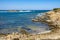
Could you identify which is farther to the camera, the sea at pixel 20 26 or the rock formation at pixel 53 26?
the sea at pixel 20 26

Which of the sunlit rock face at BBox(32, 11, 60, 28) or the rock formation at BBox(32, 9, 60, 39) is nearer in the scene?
the rock formation at BBox(32, 9, 60, 39)

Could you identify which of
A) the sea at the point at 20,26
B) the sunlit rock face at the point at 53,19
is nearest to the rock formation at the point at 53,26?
the sunlit rock face at the point at 53,19

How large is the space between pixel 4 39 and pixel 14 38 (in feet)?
2.94

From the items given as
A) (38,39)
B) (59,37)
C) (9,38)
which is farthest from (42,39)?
(9,38)

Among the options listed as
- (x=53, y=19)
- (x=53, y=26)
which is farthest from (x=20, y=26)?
(x=53, y=19)

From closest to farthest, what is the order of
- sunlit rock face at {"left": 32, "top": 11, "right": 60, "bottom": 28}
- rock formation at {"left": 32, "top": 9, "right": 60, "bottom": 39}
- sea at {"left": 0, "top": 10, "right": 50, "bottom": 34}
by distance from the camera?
rock formation at {"left": 32, "top": 9, "right": 60, "bottom": 39} → sea at {"left": 0, "top": 10, "right": 50, "bottom": 34} → sunlit rock face at {"left": 32, "top": 11, "right": 60, "bottom": 28}

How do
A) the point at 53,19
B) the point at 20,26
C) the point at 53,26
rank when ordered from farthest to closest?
1. the point at 53,19
2. the point at 20,26
3. the point at 53,26

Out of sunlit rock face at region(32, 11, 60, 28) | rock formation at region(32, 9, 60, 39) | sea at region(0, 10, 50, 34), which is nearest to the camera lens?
rock formation at region(32, 9, 60, 39)

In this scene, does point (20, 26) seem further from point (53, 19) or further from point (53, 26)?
point (53, 19)

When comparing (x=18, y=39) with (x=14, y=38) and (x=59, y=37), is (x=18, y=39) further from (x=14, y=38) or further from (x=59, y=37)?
(x=59, y=37)

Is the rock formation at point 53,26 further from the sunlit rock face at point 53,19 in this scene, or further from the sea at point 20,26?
the sea at point 20,26

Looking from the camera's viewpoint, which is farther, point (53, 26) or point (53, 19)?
point (53, 19)

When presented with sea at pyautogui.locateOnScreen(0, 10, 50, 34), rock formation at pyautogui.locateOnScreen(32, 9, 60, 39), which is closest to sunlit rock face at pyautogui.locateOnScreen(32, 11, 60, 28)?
rock formation at pyautogui.locateOnScreen(32, 9, 60, 39)

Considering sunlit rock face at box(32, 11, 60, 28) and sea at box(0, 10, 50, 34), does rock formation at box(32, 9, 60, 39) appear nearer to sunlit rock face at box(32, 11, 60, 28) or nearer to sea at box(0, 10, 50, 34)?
sunlit rock face at box(32, 11, 60, 28)
